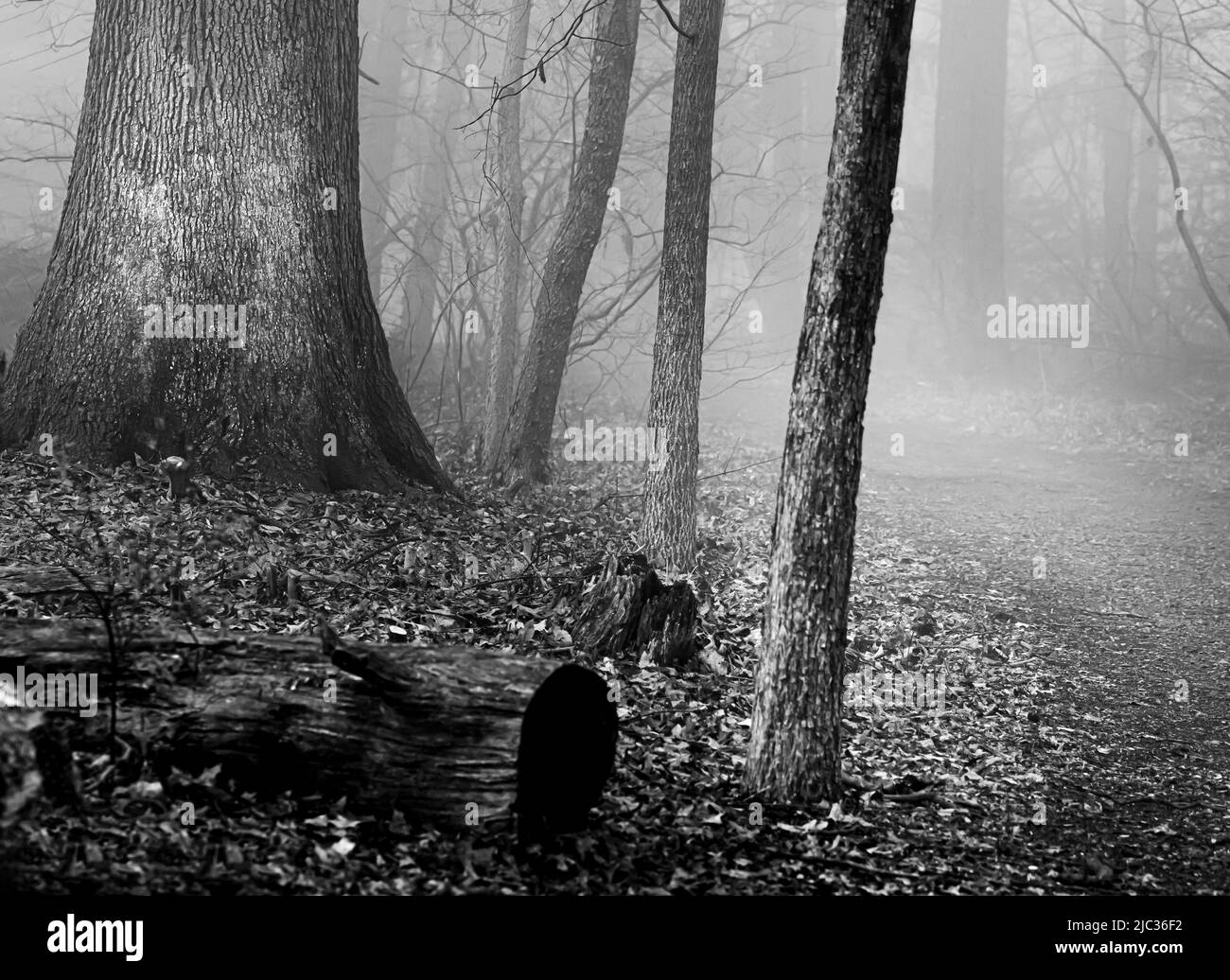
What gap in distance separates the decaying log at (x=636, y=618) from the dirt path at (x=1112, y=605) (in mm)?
2236

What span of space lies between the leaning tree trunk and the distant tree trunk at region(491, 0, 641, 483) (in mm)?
3593

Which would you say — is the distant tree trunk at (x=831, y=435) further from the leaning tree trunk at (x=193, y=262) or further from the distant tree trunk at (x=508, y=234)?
the distant tree trunk at (x=508, y=234)

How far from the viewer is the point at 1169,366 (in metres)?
19.3

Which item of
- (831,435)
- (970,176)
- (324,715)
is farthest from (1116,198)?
(324,715)

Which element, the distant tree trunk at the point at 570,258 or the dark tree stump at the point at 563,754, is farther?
the distant tree trunk at the point at 570,258

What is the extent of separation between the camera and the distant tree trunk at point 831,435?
506 centimetres

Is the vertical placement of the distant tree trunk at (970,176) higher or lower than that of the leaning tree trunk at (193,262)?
higher

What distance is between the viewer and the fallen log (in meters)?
4.42

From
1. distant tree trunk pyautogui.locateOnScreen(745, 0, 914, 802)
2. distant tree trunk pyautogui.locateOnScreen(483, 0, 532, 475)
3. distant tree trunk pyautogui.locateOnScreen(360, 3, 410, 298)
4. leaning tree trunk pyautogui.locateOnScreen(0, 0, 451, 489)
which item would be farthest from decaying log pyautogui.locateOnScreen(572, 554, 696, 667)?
distant tree trunk pyautogui.locateOnScreen(360, 3, 410, 298)

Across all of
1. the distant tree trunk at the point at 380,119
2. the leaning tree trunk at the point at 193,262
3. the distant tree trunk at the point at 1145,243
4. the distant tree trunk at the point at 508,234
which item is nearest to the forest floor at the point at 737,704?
the leaning tree trunk at the point at 193,262

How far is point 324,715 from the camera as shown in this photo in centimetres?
449

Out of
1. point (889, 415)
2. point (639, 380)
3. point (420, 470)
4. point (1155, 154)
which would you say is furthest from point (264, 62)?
point (1155, 154)
